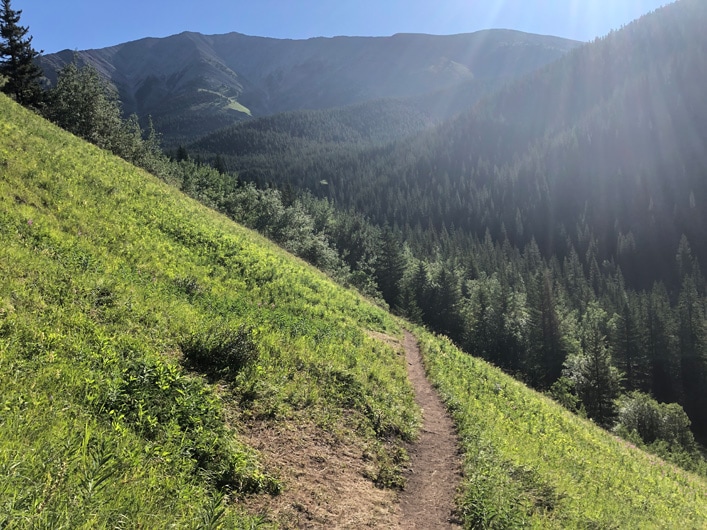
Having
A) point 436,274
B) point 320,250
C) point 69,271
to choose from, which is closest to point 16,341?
point 69,271

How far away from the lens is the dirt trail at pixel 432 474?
25.6ft

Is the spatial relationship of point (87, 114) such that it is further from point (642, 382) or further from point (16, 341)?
point (642, 382)

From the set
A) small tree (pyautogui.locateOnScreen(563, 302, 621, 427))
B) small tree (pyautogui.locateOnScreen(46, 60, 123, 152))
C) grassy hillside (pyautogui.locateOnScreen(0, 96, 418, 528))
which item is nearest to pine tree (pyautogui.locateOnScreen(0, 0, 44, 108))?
small tree (pyautogui.locateOnScreen(46, 60, 123, 152))

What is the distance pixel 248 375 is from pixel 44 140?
19.8 m

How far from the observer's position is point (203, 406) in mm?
7004

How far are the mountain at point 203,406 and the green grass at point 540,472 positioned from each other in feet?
0.25

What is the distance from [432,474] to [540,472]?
135 inches

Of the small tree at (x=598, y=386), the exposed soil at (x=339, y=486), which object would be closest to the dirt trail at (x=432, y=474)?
the exposed soil at (x=339, y=486)

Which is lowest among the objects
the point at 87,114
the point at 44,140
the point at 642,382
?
the point at 642,382

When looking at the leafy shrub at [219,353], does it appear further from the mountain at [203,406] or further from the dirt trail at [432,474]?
the dirt trail at [432,474]

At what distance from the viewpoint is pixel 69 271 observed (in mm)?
10125

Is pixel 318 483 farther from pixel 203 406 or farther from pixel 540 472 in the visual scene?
pixel 540 472

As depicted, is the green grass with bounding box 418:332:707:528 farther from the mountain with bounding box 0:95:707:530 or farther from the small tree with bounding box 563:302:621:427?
the small tree with bounding box 563:302:621:427

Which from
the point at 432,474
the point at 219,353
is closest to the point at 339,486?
the point at 432,474
